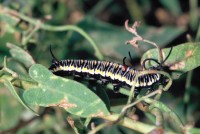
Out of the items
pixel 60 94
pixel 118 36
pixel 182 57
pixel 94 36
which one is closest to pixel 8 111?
pixel 94 36

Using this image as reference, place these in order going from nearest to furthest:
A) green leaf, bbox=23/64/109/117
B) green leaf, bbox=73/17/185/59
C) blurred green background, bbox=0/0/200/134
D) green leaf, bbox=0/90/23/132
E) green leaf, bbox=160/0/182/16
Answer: green leaf, bbox=23/64/109/117 < blurred green background, bbox=0/0/200/134 < green leaf, bbox=0/90/23/132 < green leaf, bbox=73/17/185/59 < green leaf, bbox=160/0/182/16

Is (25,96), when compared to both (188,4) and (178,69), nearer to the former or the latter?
(178,69)

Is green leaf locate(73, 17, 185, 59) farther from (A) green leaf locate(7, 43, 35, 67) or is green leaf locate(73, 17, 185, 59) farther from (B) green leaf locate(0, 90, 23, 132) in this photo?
(A) green leaf locate(7, 43, 35, 67)

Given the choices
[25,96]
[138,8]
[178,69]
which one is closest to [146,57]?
[178,69]

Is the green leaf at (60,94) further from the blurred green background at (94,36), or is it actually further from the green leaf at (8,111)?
the green leaf at (8,111)

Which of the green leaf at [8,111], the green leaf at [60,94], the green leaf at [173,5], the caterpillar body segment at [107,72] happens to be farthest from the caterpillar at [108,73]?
the green leaf at [173,5]

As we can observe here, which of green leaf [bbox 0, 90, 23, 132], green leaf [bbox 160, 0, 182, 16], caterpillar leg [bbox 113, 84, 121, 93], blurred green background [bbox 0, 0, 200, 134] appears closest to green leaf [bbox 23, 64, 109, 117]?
caterpillar leg [bbox 113, 84, 121, 93]
